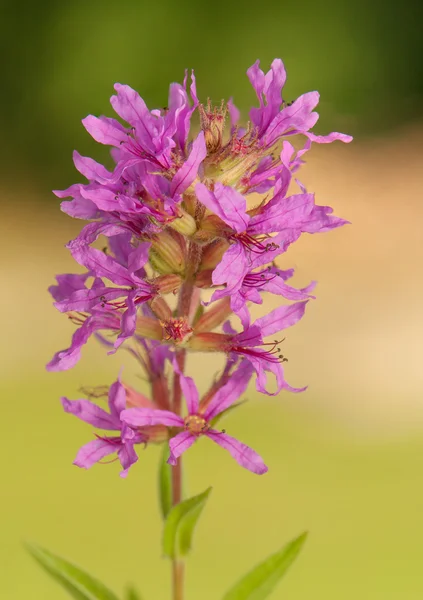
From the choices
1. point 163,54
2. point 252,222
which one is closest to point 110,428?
point 252,222

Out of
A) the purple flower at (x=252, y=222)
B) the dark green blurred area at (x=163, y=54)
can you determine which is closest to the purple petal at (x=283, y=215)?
the purple flower at (x=252, y=222)

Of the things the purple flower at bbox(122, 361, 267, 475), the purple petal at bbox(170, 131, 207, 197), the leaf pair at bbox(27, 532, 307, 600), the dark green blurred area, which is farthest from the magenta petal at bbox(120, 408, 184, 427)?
the dark green blurred area

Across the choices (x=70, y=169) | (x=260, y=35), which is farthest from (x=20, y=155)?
(x=260, y=35)

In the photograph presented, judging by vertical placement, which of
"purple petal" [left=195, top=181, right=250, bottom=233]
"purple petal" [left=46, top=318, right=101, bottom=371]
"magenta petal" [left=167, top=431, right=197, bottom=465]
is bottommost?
"magenta petal" [left=167, top=431, right=197, bottom=465]

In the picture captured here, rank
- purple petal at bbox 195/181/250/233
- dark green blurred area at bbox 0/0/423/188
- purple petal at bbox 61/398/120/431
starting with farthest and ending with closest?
dark green blurred area at bbox 0/0/423/188
purple petal at bbox 61/398/120/431
purple petal at bbox 195/181/250/233

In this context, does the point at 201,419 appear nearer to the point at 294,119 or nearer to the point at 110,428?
the point at 110,428

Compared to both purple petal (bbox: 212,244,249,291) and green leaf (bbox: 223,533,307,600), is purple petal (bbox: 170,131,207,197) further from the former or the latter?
green leaf (bbox: 223,533,307,600)
